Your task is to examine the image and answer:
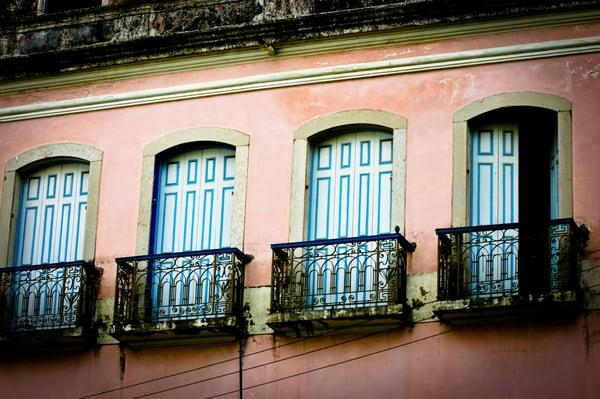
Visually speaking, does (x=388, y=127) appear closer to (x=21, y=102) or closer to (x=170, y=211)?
(x=170, y=211)

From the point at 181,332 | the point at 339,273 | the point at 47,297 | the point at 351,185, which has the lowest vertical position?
the point at 181,332

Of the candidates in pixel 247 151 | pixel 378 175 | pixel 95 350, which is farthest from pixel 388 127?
pixel 95 350

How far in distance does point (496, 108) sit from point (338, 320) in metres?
3.20

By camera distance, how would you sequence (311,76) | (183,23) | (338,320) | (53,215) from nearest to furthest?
(338,320) < (311,76) < (183,23) < (53,215)

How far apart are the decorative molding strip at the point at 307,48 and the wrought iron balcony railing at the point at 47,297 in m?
2.66

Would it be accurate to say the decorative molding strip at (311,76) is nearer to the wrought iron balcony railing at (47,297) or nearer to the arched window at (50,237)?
the arched window at (50,237)

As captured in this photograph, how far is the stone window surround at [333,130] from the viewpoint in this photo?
66.5ft

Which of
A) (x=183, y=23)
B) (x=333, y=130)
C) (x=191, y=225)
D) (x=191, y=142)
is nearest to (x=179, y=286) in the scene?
(x=191, y=225)

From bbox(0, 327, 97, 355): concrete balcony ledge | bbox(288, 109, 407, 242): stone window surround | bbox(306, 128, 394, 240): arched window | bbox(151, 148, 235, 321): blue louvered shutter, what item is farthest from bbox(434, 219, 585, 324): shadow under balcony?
bbox(0, 327, 97, 355): concrete balcony ledge

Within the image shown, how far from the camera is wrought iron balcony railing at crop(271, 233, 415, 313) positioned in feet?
64.6

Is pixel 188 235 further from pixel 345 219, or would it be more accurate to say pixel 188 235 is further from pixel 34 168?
pixel 34 168

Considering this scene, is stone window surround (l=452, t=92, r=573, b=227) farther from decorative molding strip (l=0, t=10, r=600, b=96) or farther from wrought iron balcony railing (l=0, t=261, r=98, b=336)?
wrought iron balcony railing (l=0, t=261, r=98, b=336)

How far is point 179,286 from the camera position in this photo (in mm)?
20844

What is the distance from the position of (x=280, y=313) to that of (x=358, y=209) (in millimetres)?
1699
